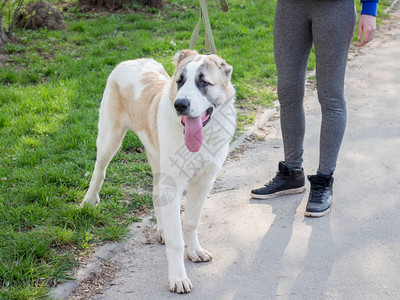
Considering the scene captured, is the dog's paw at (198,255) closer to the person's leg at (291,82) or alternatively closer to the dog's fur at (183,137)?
the dog's fur at (183,137)

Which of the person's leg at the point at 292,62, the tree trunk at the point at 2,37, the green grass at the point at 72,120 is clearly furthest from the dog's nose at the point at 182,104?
the tree trunk at the point at 2,37

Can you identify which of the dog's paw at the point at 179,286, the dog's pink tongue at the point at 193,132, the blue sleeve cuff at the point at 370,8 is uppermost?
the blue sleeve cuff at the point at 370,8

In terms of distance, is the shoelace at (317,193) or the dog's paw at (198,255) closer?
the dog's paw at (198,255)

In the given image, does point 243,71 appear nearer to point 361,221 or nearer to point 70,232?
point 361,221

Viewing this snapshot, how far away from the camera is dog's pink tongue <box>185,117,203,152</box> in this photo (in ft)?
9.72

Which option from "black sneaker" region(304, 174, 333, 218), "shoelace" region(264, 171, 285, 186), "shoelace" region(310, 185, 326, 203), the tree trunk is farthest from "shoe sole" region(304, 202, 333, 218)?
the tree trunk

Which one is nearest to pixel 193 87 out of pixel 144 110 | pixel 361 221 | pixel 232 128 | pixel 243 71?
pixel 232 128

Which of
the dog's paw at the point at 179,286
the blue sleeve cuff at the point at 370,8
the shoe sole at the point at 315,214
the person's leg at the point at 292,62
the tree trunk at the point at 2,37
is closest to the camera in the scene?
the dog's paw at the point at 179,286

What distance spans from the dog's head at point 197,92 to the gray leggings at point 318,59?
2.80ft

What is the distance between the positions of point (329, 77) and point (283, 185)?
42.5 inches

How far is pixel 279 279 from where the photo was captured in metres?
3.11

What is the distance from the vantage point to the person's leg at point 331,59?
3473 mm

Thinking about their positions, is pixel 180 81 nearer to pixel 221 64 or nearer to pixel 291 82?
pixel 221 64

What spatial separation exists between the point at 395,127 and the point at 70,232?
3.91 metres
